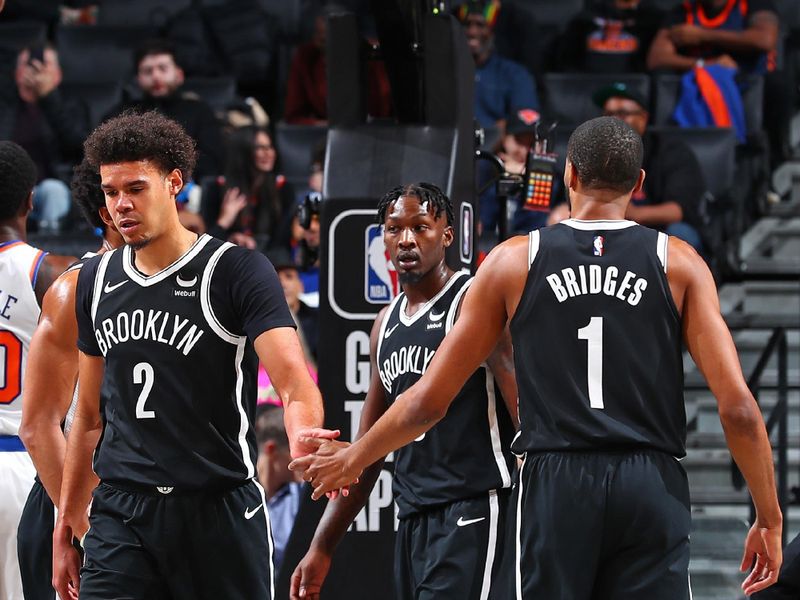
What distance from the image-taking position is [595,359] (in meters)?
3.86

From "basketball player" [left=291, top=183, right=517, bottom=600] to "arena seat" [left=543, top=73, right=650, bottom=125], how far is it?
5595 mm

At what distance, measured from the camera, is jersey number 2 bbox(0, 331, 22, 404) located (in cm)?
502

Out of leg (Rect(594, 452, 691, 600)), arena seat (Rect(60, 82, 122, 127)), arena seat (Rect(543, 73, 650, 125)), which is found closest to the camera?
leg (Rect(594, 452, 691, 600))

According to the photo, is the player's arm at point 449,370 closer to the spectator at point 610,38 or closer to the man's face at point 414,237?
the man's face at point 414,237

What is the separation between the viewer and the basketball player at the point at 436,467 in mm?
4691

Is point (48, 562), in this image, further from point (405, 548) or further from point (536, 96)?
point (536, 96)

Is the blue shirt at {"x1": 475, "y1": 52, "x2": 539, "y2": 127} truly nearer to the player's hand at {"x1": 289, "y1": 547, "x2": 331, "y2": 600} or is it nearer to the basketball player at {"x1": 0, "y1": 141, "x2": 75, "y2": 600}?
the basketball player at {"x1": 0, "y1": 141, "x2": 75, "y2": 600}

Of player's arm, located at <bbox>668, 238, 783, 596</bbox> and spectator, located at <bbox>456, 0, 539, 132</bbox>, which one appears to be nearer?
player's arm, located at <bbox>668, 238, 783, 596</bbox>

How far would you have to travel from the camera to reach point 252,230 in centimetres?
947

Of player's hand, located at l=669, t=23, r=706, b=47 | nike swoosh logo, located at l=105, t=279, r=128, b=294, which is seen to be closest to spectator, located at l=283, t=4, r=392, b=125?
player's hand, located at l=669, t=23, r=706, b=47

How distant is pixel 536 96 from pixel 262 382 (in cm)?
364

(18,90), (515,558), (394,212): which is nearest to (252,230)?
(18,90)

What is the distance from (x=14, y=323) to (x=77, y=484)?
37.8 inches

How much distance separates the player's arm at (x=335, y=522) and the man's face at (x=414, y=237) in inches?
9.1
